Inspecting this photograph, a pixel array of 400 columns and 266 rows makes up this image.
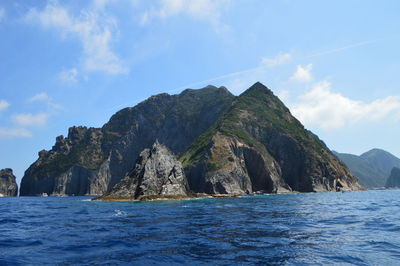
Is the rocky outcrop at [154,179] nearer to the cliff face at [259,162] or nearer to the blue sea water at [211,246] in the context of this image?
the cliff face at [259,162]

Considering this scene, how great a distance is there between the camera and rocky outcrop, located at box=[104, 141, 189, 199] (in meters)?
106

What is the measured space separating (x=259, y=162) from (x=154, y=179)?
237 ft

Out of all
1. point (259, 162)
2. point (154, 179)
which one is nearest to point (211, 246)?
point (154, 179)

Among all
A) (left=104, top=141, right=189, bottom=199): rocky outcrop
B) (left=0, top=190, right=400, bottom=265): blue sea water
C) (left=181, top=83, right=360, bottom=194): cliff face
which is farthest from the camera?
(left=181, top=83, right=360, bottom=194): cliff face

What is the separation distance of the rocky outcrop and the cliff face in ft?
89.7

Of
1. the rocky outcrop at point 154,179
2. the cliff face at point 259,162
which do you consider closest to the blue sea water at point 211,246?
the rocky outcrop at point 154,179

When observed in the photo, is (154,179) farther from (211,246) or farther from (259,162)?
(211,246)

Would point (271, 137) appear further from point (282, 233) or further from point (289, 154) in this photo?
point (282, 233)

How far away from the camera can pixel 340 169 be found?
190625 mm

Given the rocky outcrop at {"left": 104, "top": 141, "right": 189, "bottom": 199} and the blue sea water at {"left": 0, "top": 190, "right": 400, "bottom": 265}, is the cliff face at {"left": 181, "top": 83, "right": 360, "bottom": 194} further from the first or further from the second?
the blue sea water at {"left": 0, "top": 190, "right": 400, "bottom": 265}

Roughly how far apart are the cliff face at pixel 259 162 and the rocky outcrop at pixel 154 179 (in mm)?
27347

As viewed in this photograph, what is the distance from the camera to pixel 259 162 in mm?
163625

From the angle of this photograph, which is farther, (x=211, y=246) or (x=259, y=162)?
(x=259, y=162)

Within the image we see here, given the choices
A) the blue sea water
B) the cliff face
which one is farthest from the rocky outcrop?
the blue sea water
